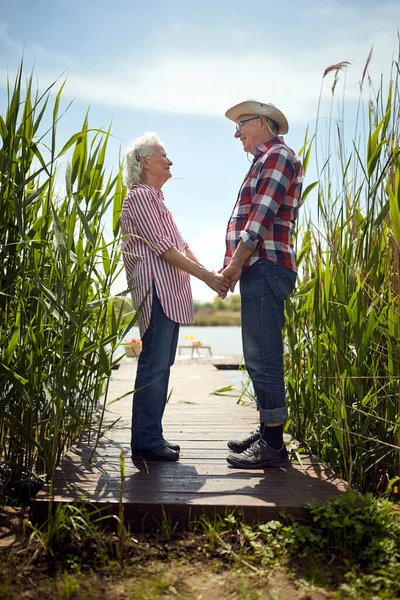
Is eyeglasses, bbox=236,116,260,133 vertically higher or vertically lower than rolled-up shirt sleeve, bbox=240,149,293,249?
higher

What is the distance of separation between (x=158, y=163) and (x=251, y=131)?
396 millimetres

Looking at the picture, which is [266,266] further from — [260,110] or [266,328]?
[260,110]

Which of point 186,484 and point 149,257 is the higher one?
point 149,257

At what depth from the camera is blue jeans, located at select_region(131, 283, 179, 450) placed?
2418 mm

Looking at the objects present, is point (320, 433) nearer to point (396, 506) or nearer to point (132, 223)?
point (396, 506)

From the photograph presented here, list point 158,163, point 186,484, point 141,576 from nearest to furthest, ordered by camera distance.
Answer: point 141,576, point 186,484, point 158,163

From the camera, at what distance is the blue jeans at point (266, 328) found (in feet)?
7.61

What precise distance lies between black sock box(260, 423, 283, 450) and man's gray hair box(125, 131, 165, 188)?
113cm

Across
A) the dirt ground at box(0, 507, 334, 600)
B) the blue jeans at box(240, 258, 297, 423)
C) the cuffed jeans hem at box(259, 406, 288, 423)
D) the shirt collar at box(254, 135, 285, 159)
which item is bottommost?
the dirt ground at box(0, 507, 334, 600)

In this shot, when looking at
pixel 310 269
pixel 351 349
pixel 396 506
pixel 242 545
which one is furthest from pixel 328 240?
pixel 242 545

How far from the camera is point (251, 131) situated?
2.45 meters

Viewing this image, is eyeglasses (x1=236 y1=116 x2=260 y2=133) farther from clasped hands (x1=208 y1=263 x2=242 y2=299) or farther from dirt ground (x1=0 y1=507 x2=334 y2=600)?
dirt ground (x1=0 y1=507 x2=334 y2=600)

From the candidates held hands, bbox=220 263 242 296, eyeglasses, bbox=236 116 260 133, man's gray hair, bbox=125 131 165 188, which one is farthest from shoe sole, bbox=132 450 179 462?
eyeglasses, bbox=236 116 260 133

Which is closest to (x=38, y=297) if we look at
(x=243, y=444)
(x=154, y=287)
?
(x=154, y=287)
